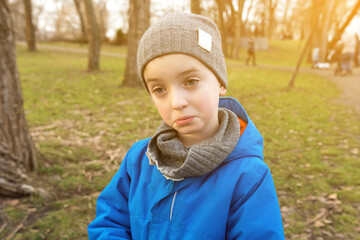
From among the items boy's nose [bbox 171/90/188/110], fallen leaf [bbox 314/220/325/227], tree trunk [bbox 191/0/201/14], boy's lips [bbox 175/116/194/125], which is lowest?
fallen leaf [bbox 314/220/325/227]

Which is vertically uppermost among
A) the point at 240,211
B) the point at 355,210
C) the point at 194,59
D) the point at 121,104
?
the point at 194,59

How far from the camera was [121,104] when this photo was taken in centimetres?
821

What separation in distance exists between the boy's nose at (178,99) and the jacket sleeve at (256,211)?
49 centimetres

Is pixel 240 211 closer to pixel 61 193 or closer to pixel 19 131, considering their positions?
pixel 61 193

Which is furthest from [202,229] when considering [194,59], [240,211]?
[194,59]

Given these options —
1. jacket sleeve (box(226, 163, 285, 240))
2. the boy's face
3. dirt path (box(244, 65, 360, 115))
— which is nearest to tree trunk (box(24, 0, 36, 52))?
dirt path (box(244, 65, 360, 115))

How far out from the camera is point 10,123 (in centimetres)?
337

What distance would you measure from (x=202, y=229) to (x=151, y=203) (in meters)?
0.34

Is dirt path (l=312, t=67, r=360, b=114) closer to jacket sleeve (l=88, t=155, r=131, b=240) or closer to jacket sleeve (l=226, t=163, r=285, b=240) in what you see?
jacket sleeve (l=226, t=163, r=285, b=240)

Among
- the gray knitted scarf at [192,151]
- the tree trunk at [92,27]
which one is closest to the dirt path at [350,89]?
the gray knitted scarf at [192,151]

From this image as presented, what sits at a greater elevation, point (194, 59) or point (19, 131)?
point (194, 59)

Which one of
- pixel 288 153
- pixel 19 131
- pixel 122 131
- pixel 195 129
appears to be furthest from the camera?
pixel 122 131

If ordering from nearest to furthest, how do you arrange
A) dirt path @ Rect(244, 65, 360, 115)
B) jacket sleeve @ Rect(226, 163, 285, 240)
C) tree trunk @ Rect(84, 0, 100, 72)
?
jacket sleeve @ Rect(226, 163, 285, 240) → dirt path @ Rect(244, 65, 360, 115) → tree trunk @ Rect(84, 0, 100, 72)

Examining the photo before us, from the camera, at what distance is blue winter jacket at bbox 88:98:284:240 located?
1442 millimetres
